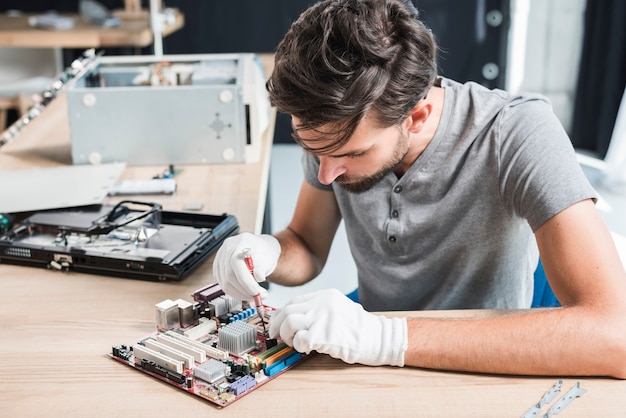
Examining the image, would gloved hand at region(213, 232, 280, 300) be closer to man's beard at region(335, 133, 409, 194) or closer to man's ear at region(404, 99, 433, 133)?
man's beard at region(335, 133, 409, 194)

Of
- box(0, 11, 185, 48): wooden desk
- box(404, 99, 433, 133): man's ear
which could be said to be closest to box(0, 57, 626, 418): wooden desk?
box(404, 99, 433, 133): man's ear

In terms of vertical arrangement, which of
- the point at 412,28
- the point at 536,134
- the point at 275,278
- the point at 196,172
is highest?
the point at 412,28

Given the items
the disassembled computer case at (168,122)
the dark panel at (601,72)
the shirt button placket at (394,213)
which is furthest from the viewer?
the dark panel at (601,72)

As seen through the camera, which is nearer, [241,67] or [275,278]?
[275,278]

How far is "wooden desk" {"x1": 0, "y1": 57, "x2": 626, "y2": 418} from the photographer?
0.96 metres

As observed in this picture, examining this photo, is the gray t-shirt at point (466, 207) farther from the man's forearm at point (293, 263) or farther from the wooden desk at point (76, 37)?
the wooden desk at point (76, 37)

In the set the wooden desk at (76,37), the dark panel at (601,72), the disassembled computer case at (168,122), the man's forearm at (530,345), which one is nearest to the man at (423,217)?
the man's forearm at (530,345)

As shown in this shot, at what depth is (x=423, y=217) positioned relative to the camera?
4.70ft

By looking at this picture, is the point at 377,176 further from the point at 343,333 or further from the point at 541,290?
the point at 541,290

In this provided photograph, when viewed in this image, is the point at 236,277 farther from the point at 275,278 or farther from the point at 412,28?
the point at 412,28

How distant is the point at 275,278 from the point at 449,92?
1.63 feet

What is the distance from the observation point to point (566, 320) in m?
1.06

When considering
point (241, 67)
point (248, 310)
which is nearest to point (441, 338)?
point (248, 310)

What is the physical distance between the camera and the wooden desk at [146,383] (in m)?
0.96
